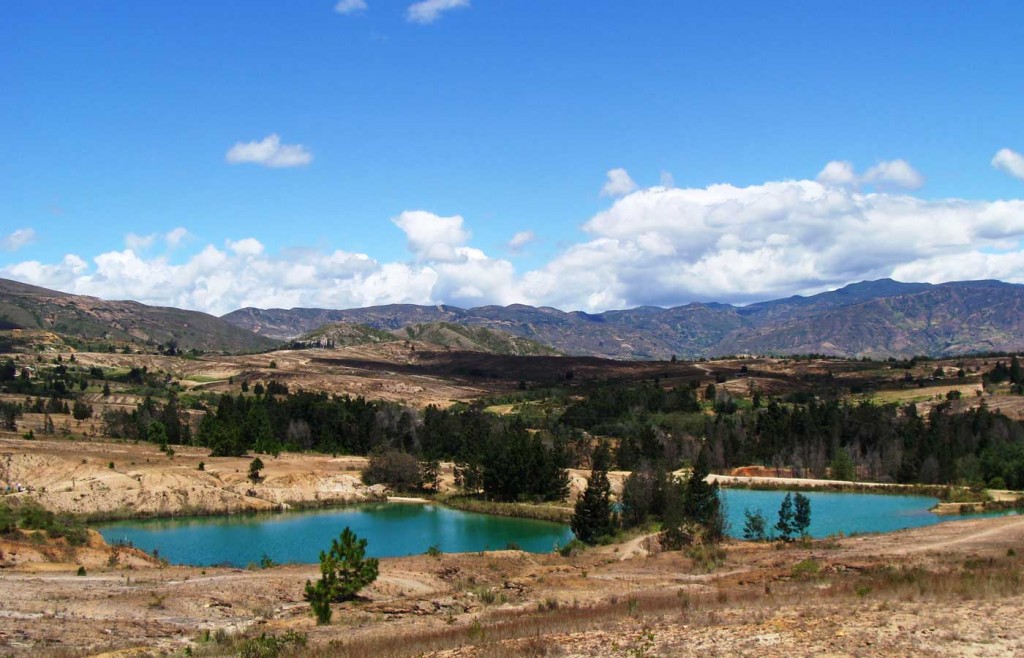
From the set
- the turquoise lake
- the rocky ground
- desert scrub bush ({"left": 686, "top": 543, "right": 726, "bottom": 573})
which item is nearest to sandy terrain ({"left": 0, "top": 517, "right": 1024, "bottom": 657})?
the rocky ground

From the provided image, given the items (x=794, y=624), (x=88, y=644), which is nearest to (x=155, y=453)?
(x=88, y=644)

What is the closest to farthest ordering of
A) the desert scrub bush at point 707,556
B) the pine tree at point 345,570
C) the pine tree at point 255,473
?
1. the pine tree at point 345,570
2. the desert scrub bush at point 707,556
3. the pine tree at point 255,473

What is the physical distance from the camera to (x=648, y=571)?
3966 cm

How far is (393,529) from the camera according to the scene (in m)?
72.4

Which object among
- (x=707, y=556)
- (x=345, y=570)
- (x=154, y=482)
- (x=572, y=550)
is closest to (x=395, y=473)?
(x=154, y=482)

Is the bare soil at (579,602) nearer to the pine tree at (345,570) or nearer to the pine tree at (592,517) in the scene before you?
the pine tree at (345,570)

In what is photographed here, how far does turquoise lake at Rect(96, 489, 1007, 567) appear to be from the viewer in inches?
2386

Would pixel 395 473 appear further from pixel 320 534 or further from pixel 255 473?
pixel 320 534

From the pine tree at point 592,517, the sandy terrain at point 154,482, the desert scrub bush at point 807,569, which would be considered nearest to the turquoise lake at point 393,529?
the sandy terrain at point 154,482

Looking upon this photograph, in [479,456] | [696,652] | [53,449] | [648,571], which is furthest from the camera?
[479,456]

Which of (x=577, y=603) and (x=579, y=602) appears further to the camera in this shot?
(x=579, y=602)

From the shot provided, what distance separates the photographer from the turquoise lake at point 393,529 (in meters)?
60.6

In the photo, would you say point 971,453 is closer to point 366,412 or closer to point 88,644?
point 366,412

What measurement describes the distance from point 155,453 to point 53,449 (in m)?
13.0
